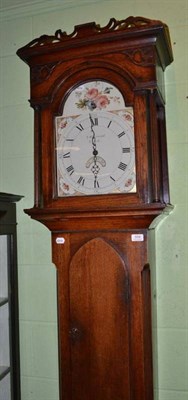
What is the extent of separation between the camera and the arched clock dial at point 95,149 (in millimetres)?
1226

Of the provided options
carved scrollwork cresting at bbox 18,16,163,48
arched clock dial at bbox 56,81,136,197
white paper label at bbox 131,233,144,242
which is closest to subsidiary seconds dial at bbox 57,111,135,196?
arched clock dial at bbox 56,81,136,197

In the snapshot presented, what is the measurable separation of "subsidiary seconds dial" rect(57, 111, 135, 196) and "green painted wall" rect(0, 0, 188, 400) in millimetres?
292

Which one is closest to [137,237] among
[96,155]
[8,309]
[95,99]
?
[96,155]

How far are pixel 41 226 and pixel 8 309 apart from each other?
0.38 metres

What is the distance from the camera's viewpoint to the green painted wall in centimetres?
143

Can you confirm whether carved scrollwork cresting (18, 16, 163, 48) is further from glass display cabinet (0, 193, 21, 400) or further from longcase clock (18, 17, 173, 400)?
glass display cabinet (0, 193, 21, 400)

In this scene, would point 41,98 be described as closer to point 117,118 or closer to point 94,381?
point 117,118

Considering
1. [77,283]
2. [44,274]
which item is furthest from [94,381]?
[44,274]

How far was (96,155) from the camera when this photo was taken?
126 centimetres

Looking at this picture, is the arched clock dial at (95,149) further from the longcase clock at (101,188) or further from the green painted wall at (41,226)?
the green painted wall at (41,226)

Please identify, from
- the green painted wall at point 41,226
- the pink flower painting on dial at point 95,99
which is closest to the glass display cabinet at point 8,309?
the green painted wall at point 41,226

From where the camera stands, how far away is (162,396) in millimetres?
1439

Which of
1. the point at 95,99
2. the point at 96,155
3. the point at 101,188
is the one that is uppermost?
the point at 95,99

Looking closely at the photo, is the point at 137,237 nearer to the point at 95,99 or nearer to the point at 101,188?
the point at 101,188
